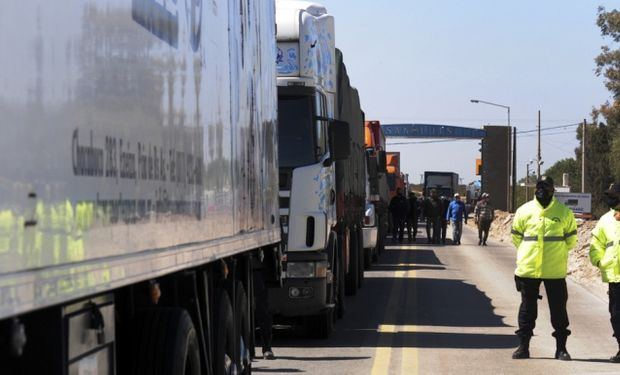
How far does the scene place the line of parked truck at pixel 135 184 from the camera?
3623 mm

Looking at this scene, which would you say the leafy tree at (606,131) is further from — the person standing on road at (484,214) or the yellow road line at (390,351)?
the yellow road line at (390,351)

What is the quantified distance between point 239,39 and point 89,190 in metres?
4.10

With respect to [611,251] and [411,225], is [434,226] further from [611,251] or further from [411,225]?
[611,251]

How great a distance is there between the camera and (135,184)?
5.02 metres

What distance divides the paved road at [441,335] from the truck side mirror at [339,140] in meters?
2.07

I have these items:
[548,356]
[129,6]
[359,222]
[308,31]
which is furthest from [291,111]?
[129,6]

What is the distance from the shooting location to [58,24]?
391 cm

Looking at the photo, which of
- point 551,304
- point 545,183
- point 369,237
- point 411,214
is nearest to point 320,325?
point 551,304

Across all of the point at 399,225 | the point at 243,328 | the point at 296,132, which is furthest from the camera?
the point at 399,225

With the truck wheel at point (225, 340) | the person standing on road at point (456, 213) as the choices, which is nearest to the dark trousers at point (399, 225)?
the person standing on road at point (456, 213)

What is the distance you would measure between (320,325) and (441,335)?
1456mm

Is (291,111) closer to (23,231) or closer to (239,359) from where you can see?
(239,359)

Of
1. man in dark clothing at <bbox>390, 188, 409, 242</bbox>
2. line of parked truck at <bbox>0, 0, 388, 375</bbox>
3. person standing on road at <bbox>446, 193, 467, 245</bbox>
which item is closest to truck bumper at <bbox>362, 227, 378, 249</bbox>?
person standing on road at <bbox>446, 193, 467, 245</bbox>

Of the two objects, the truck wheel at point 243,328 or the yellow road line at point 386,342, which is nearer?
the truck wheel at point 243,328
